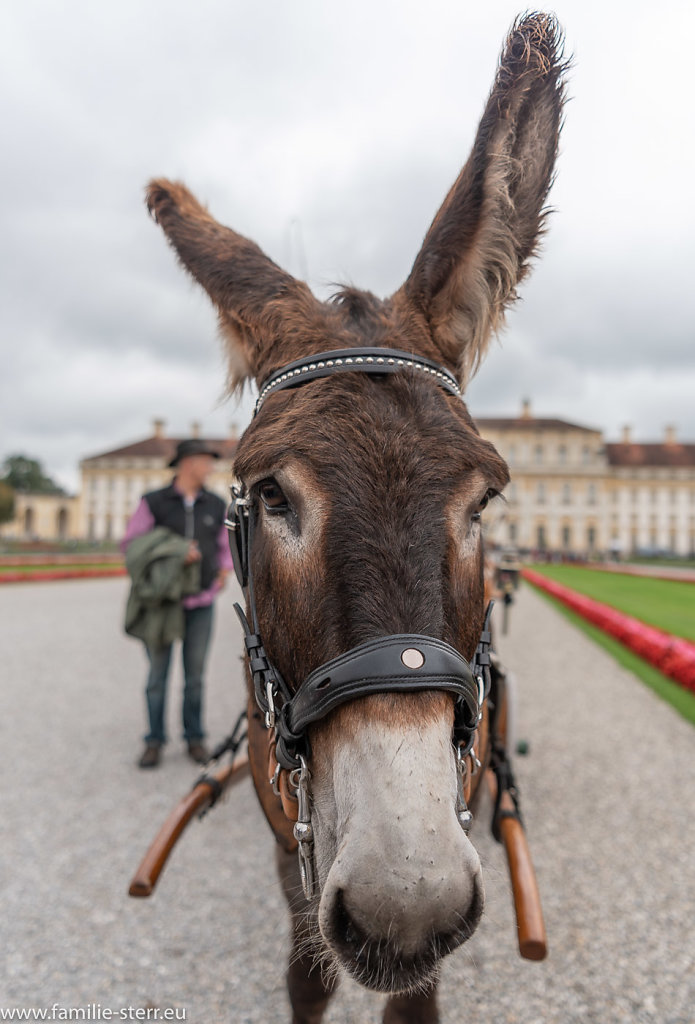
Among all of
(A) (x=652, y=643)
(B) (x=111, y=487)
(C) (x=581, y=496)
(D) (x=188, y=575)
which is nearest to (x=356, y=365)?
(D) (x=188, y=575)

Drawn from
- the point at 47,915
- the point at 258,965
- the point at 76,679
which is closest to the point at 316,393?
the point at 258,965

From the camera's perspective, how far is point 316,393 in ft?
5.52

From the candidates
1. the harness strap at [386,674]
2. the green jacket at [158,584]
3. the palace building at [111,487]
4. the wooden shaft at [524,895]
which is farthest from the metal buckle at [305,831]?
the palace building at [111,487]

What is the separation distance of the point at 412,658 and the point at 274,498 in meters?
0.60

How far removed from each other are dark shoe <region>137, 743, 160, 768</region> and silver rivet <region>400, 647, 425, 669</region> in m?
5.66

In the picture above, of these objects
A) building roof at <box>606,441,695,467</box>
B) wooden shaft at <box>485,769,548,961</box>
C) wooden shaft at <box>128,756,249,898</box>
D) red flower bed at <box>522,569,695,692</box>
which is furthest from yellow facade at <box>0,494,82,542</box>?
wooden shaft at <box>485,769,548,961</box>

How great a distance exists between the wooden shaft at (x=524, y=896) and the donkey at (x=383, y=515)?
17.1 inches

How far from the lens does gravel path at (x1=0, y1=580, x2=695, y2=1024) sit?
3.13 metres

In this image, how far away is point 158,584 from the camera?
5547mm

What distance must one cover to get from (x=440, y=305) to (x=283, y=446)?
3.03ft

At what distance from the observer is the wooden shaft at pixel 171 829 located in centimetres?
281

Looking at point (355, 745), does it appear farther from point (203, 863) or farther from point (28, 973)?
point (203, 863)

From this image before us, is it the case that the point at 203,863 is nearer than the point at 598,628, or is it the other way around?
the point at 203,863

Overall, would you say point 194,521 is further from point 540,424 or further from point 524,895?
point 540,424
